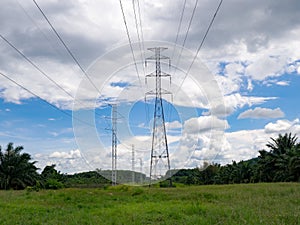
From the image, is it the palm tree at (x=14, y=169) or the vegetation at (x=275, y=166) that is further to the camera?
the palm tree at (x=14, y=169)

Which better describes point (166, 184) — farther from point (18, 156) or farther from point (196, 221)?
point (196, 221)

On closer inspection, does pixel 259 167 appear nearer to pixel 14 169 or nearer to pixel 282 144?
pixel 282 144

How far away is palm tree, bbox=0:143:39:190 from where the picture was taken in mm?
51938

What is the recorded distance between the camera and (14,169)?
5228 centimetres

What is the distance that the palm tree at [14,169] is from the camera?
2045 inches

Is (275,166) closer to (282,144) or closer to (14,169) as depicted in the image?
(282,144)

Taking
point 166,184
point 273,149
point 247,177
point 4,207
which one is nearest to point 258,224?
point 4,207

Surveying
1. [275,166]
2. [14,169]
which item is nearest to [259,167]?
[275,166]

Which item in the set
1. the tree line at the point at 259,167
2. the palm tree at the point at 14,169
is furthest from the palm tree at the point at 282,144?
the palm tree at the point at 14,169

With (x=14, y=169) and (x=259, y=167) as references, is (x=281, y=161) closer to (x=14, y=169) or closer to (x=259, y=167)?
(x=259, y=167)

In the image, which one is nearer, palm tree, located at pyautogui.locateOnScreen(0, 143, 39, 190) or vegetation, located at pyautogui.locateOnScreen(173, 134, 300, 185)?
vegetation, located at pyautogui.locateOnScreen(173, 134, 300, 185)

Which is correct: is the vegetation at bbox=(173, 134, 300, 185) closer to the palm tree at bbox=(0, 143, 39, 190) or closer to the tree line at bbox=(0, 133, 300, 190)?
the tree line at bbox=(0, 133, 300, 190)

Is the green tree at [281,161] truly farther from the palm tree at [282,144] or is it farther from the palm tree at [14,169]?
the palm tree at [14,169]

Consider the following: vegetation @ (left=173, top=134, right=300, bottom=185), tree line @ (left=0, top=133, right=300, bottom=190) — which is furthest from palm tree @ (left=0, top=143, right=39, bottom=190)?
vegetation @ (left=173, top=134, right=300, bottom=185)
